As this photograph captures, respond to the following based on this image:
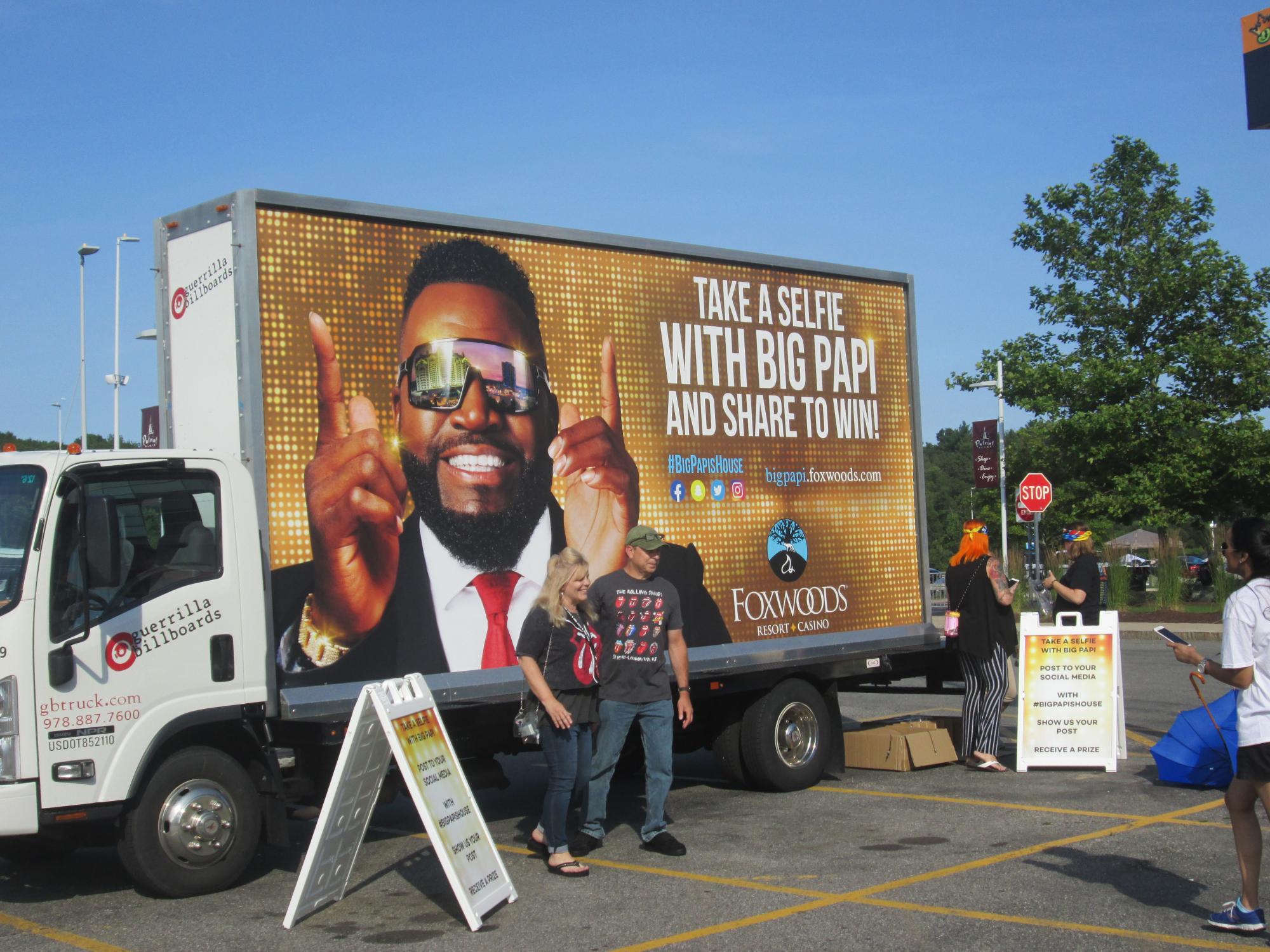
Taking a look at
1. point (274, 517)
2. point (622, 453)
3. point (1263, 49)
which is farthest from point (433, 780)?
point (1263, 49)

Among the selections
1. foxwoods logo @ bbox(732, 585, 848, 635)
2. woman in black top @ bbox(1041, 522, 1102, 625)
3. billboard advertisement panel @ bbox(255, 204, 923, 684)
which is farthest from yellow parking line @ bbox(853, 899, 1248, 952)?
woman in black top @ bbox(1041, 522, 1102, 625)

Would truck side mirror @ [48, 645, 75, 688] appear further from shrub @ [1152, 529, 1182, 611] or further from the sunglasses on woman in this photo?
shrub @ [1152, 529, 1182, 611]

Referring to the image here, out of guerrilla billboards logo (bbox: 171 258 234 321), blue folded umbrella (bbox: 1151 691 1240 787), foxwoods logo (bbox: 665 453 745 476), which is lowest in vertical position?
blue folded umbrella (bbox: 1151 691 1240 787)

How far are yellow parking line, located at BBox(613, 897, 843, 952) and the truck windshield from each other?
11.0 feet

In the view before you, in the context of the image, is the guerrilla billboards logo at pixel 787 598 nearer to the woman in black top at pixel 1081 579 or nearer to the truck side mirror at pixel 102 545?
the woman in black top at pixel 1081 579

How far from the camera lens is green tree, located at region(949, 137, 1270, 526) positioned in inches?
1070

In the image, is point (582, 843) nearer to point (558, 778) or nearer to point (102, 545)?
point (558, 778)

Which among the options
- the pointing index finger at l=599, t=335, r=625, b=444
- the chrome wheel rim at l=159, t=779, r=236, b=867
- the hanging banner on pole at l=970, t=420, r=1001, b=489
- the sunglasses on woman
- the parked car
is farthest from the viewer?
the hanging banner on pole at l=970, t=420, r=1001, b=489

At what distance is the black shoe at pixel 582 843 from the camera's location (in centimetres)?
730

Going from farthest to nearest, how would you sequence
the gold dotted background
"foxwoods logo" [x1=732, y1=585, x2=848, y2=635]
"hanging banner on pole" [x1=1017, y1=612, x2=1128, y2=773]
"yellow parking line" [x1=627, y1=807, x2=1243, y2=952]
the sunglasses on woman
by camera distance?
"hanging banner on pole" [x1=1017, y1=612, x2=1128, y2=773], "foxwoods logo" [x1=732, y1=585, x2=848, y2=635], the sunglasses on woman, the gold dotted background, "yellow parking line" [x1=627, y1=807, x2=1243, y2=952]

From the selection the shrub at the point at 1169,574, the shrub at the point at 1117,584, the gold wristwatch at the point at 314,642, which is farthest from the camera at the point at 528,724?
the shrub at the point at 1169,574

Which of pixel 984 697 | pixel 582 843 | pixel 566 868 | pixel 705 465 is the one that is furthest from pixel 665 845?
pixel 984 697

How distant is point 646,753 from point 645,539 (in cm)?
122

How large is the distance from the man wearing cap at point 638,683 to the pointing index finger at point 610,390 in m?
1.14
